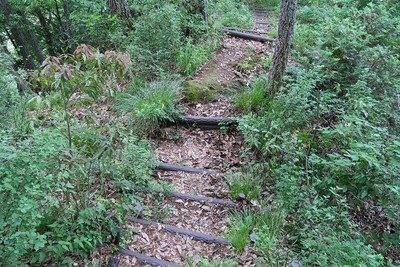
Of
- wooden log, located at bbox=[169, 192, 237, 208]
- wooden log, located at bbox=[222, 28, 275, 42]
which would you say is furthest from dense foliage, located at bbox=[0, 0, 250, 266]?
wooden log, located at bbox=[222, 28, 275, 42]

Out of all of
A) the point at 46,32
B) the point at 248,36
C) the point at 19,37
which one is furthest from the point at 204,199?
the point at 46,32

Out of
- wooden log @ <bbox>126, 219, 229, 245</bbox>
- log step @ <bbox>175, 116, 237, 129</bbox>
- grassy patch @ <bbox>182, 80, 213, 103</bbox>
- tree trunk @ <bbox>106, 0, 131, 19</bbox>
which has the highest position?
tree trunk @ <bbox>106, 0, 131, 19</bbox>

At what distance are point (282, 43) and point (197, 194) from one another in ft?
9.85

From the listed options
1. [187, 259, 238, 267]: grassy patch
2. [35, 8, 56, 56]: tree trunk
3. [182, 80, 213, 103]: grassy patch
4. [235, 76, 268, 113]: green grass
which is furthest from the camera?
[35, 8, 56, 56]: tree trunk

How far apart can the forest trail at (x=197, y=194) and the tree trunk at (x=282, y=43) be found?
945 millimetres

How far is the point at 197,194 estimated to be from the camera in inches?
184

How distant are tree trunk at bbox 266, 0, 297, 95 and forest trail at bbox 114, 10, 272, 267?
945 millimetres

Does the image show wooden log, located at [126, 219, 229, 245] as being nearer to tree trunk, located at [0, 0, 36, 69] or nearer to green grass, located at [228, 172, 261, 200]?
green grass, located at [228, 172, 261, 200]

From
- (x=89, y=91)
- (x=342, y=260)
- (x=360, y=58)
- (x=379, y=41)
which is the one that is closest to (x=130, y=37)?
(x=89, y=91)

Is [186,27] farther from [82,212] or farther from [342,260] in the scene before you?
[342,260]

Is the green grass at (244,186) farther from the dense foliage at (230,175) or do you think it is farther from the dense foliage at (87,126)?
the dense foliage at (87,126)

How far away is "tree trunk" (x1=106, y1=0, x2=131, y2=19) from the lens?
29.2ft

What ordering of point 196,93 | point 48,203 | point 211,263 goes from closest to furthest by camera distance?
1. point 48,203
2. point 211,263
3. point 196,93

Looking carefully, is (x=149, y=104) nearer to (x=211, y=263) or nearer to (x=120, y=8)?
(x=211, y=263)
